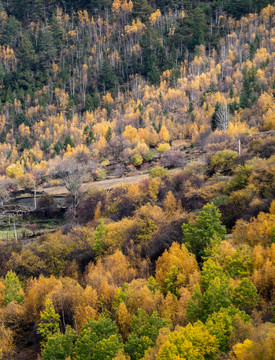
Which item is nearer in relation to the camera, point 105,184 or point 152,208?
point 152,208

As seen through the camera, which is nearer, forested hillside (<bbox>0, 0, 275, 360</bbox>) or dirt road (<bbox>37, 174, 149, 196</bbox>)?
forested hillside (<bbox>0, 0, 275, 360</bbox>)

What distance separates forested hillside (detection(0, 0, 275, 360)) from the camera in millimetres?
32031

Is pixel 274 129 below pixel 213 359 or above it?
below

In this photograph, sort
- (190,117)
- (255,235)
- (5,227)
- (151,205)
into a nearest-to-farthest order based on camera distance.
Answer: (255,235) → (151,205) → (5,227) → (190,117)

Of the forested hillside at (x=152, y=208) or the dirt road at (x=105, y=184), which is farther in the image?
the dirt road at (x=105, y=184)

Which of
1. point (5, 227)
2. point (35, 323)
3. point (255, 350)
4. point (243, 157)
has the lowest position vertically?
point (5, 227)

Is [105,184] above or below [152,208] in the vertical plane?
below

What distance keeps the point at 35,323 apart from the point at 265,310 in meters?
23.9

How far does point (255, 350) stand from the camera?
2183 centimetres

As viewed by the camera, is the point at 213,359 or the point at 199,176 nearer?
the point at 213,359

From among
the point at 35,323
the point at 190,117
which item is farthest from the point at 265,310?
the point at 190,117

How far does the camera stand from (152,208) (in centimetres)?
5759

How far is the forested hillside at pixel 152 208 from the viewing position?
3203 centimetres

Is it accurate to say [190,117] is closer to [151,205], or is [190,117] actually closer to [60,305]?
[151,205]
